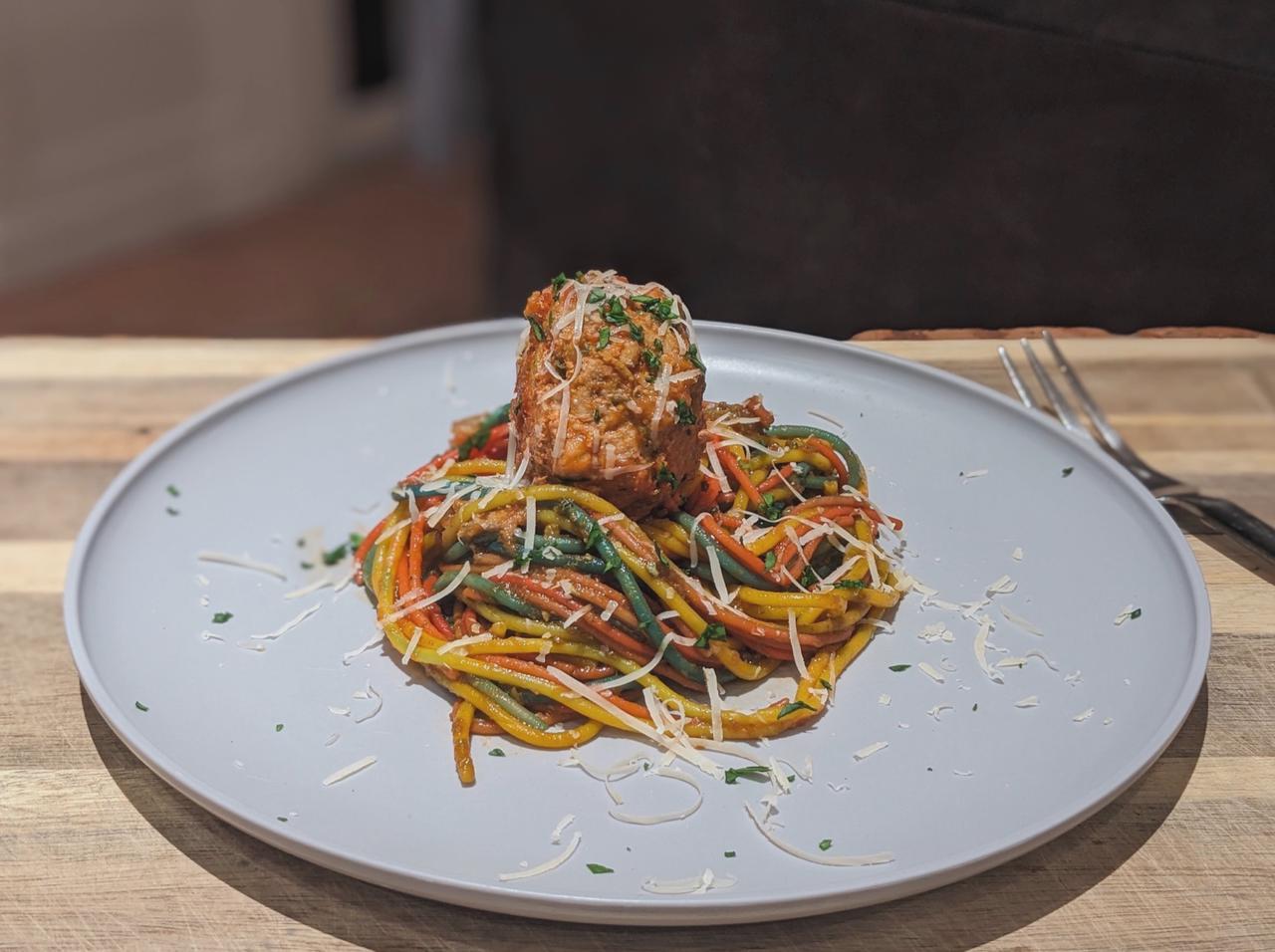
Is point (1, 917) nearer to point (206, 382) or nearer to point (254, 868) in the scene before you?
point (254, 868)

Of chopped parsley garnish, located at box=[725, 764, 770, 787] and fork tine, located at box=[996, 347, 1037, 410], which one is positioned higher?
fork tine, located at box=[996, 347, 1037, 410]

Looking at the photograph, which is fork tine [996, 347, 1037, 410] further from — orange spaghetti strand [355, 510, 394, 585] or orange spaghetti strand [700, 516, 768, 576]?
orange spaghetti strand [355, 510, 394, 585]

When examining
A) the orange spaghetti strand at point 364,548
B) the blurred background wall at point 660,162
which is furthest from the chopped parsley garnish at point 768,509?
the orange spaghetti strand at point 364,548

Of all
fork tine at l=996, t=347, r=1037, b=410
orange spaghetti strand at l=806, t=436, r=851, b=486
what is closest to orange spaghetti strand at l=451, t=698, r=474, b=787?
orange spaghetti strand at l=806, t=436, r=851, b=486

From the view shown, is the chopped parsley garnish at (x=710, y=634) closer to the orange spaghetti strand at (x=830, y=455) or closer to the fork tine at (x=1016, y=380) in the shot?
the orange spaghetti strand at (x=830, y=455)

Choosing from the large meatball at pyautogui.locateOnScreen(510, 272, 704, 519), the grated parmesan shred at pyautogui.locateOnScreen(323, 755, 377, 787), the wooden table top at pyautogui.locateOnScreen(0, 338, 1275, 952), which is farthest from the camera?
the large meatball at pyautogui.locateOnScreen(510, 272, 704, 519)

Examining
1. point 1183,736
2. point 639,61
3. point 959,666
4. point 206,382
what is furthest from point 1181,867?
point 639,61

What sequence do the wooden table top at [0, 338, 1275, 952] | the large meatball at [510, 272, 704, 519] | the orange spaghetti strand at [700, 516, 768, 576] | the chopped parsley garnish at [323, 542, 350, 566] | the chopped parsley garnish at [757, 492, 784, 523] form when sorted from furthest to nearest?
the chopped parsley garnish at [323, 542, 350, 566] → the chopped parsley garnish at [757, 492, 784, 523] → the orange spaghetti strand at [700, 516, 768, 576] → the large meatball at [510, 272, 704, 519] → the wooden table top at [0, 338, 1275, 952]
